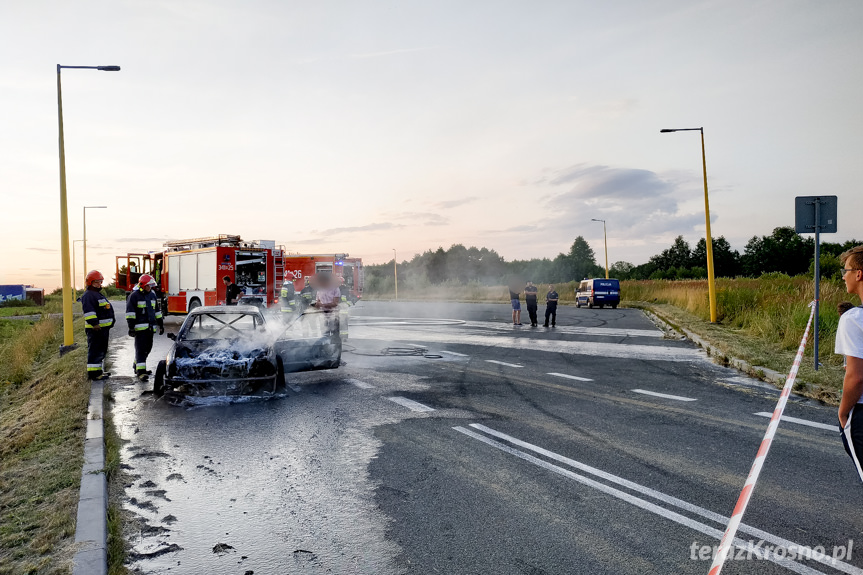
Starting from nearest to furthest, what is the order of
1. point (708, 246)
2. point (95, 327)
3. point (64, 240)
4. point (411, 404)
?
point (411, 404), point (95, 327), point (64, 240), point (708, 246)

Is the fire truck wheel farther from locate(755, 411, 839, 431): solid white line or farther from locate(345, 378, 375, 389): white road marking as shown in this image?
locate(755, 411, 839, 431): solid white line

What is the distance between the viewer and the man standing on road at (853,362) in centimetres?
292

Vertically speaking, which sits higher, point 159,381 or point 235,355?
point 235,355

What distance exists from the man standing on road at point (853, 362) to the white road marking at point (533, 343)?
31.5 feet

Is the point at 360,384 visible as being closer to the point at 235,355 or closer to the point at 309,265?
the point at 235,355

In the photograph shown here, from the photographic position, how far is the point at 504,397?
322 inches

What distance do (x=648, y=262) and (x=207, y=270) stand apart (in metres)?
113

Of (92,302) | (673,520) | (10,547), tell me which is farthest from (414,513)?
(92,302)

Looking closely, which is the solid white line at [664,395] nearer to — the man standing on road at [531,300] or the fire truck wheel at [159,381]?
the fire truck wheel at [159,381]

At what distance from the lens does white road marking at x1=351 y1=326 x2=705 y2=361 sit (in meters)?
13.1

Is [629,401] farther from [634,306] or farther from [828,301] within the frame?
[634,306]

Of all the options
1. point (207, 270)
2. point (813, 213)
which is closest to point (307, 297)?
point (207, 270)

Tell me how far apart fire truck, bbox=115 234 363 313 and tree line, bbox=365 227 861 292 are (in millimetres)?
61488

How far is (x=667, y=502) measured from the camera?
4211 mm
